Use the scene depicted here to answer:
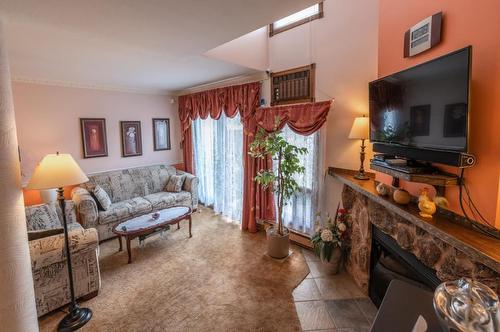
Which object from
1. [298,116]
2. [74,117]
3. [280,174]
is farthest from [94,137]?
[298,116]

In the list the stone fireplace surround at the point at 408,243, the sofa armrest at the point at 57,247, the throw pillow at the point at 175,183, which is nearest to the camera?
the stone fireplace surround at the point at 408,243

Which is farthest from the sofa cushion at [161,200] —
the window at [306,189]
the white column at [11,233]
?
the white column at [11,233]

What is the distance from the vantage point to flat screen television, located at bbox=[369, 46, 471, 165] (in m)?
1.21

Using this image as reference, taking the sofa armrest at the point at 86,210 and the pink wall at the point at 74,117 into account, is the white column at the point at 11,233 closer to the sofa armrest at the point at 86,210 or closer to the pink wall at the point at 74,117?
the sofa armrest at the point at 86,210

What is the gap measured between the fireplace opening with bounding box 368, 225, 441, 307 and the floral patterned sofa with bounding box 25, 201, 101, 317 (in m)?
2.70

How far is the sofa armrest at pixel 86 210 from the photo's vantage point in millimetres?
3270

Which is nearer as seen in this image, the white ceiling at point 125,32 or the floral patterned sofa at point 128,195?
the white ceiling at point 125,32

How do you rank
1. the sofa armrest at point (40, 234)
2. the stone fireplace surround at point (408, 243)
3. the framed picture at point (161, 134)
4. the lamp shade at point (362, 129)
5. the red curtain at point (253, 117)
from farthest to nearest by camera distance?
the framed picture at point (161, 134)
the red curtain at point (253, 117)
the lamp shade at point (362, 129)
the sofa armrest at point (40, 234)
the stone fireplace surround at point (408, 243)

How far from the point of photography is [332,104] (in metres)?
2.79

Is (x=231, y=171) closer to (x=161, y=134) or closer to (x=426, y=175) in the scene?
(x=161, y=134)

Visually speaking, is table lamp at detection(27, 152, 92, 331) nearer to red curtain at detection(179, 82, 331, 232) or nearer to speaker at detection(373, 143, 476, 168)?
red curtain at detection(179, 82, 331, 232)

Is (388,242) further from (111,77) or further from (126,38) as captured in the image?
(111,77)

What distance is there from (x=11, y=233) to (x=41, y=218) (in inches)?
59.6

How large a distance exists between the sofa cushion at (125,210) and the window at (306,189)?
2.25 metres
